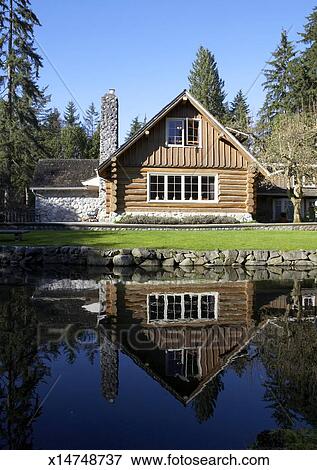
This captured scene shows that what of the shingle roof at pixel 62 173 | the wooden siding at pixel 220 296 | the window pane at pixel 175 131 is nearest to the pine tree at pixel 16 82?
the shingle roof at pixel 62 173

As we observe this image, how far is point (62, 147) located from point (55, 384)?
55.0 meters

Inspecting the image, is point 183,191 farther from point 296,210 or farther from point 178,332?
point 178,332

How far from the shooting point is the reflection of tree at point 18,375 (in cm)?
394

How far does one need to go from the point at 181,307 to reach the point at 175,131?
70.0 ft

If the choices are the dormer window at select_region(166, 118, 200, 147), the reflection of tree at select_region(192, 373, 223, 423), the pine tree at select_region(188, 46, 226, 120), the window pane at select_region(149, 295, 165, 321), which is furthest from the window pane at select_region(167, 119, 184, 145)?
the pine tree at select_region(188, 46, 226, 120)

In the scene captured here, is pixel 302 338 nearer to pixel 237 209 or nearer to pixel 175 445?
pixel 175 445

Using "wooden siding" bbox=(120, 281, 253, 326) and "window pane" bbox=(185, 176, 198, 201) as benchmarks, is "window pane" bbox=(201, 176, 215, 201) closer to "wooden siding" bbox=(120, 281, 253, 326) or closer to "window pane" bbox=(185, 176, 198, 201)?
"window pane" bbox=(185, 176, 198, 201)

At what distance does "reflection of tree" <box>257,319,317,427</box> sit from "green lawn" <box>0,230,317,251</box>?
915 cm

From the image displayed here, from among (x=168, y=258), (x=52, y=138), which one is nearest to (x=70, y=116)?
(x=52, y=138)

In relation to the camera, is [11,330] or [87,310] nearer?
[11,330]

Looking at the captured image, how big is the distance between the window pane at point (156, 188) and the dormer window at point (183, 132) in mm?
2256

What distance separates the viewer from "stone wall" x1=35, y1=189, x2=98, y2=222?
33.2m

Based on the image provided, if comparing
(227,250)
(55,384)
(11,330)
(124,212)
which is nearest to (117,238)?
(227,250)

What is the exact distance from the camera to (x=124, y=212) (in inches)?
1107
